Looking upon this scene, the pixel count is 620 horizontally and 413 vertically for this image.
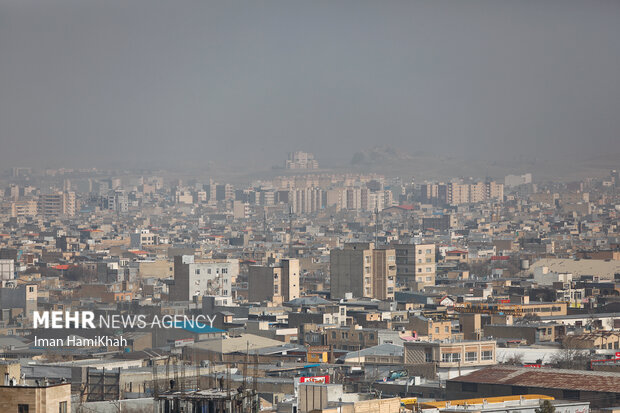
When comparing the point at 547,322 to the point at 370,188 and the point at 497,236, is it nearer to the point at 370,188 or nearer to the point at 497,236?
the point at 497,236

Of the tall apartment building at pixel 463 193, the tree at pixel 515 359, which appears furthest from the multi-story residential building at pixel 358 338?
the tall apartment building at pixel 463 193

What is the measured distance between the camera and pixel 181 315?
2672 centimetres

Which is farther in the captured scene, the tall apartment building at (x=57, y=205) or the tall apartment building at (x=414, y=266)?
the tall apartment building at (x=57, y=205)

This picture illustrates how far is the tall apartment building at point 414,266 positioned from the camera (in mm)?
38438

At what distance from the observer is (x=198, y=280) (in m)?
33.2

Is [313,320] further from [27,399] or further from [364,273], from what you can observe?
[27,399]

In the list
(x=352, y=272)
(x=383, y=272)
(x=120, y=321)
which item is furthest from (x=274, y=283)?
(x=120, y=321)

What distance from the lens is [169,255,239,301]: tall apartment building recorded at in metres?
32.5

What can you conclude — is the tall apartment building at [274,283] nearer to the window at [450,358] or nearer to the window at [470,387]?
the window at [450,358]

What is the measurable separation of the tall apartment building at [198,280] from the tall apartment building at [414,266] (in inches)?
201

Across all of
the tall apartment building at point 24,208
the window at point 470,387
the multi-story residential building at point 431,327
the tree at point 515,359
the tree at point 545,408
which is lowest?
the window at point 470,387

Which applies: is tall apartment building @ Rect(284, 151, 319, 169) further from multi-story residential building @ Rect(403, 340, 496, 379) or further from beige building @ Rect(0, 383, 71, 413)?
beige building @ Rect(0, 383, 71, 413)

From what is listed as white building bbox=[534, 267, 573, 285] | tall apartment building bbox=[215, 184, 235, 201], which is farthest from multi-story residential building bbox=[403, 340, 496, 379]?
tall apartment building bbox=[215, 184, 235, 201]

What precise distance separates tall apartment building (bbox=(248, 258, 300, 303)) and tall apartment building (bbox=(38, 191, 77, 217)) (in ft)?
205
